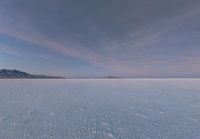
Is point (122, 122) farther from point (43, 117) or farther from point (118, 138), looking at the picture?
point (43, 117)

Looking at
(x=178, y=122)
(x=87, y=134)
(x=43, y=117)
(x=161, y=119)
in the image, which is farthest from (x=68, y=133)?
(x=178, y=122)

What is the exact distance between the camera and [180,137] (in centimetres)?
457

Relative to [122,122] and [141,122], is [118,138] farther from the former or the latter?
[141,122]

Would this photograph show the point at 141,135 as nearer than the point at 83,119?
Yes

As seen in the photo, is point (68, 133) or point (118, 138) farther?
point (68, 133)

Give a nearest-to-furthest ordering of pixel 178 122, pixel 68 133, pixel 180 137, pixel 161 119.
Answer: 1. pixel 180 137
2. pixel 68 133
3. pixel 178 122
4. pixel 161 119

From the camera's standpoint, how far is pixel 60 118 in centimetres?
669

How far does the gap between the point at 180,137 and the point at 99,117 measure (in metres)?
3.87

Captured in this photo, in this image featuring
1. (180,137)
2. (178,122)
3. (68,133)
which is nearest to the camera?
(180,137)

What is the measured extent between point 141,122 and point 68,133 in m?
3.66

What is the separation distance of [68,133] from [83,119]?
5.42 ft

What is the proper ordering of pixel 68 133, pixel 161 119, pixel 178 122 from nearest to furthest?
pixel 68 133
pixel 178 122
pixel 161 119

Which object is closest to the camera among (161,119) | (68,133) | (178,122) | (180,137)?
(180,137)

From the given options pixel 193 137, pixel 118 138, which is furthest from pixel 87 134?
pixel 193 137
